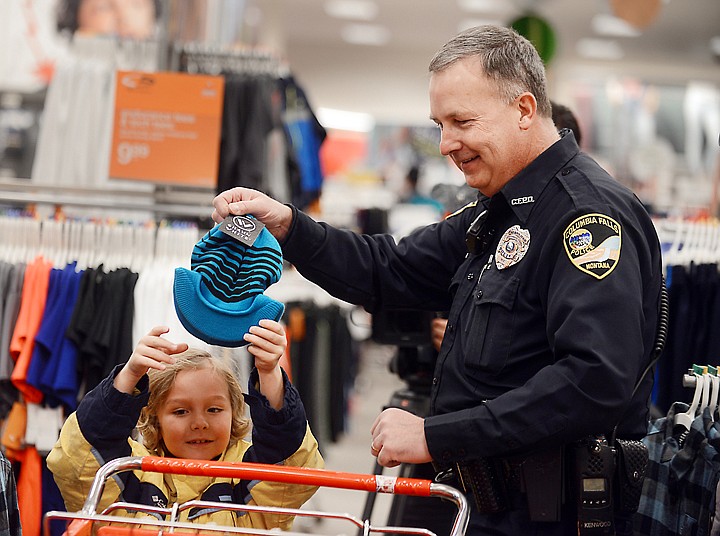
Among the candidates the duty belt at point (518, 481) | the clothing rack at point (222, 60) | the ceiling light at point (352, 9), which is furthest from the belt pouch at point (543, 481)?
the ceiling light at point (352, 9)

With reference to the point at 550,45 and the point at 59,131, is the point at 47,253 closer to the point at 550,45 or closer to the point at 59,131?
the point at 59,131

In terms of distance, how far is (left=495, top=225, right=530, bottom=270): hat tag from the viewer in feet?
6.55

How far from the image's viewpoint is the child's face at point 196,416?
7.04ft

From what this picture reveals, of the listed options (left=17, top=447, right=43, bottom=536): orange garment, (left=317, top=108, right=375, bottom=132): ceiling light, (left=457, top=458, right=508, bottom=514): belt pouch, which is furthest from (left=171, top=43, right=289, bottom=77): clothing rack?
(left=317, top=108, right=375, bottom=132): ceiling light

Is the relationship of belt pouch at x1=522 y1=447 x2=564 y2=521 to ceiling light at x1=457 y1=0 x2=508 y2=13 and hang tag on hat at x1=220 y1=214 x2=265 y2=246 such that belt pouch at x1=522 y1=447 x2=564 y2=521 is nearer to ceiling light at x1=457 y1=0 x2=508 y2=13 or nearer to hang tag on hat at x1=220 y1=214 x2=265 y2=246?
hang tag on hat at x1=220 y1=214 x2=265 y2=246

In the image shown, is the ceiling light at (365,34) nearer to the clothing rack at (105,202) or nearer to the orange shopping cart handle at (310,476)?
the clothing rack at (105,202)

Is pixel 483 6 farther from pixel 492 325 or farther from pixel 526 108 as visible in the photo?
pixel 492 325

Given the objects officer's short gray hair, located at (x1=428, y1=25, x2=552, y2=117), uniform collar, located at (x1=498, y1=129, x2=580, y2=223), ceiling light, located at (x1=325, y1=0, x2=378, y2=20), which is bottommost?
uniform collar, located at (x1=498, y1=129, x2=580, y2=223)

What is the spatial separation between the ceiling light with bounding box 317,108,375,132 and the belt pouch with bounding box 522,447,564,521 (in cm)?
1745

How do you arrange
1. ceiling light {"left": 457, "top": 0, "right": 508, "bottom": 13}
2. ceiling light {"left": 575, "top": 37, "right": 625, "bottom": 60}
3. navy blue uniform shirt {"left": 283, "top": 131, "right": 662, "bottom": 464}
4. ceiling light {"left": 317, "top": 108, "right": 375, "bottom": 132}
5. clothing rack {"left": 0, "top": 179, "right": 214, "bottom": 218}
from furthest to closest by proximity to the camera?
ceiling light {"left": 317, "top": 108, "right": 375, "bottom": 132} < ceiling light {"left": 575, "top": 37, "right": 625, "bottom": 60} < ceiling light {"left": 457, "top": 0, "right": 508, "bottom": 13} < clothing rack {"left": 0, "top": 179, "right": 214, "bottom": 218} < navy blue uniform shirt {"left": 283, "top": 131, "right": 662, "bottom": 464}

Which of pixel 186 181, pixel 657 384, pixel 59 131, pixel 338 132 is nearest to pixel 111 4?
pixel 59 131

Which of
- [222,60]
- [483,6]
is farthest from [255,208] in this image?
[483,6]

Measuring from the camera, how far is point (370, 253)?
248 centimetres

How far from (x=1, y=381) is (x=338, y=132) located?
16.7 m
